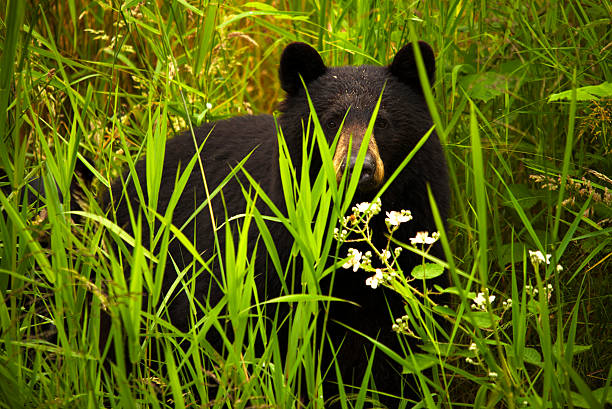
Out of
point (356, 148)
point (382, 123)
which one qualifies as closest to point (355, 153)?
point (356, 148)

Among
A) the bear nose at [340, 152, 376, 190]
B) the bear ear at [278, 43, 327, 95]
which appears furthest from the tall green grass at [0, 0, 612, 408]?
the bear ear at [278, 43, 327, 95]

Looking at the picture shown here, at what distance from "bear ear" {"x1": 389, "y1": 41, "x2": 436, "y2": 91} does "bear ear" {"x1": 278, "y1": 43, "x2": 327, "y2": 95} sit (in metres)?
0.34

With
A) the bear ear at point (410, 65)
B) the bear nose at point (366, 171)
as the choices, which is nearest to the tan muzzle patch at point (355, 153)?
the bear nose at point (366, 171)

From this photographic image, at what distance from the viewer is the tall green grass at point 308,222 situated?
1901 millimetres

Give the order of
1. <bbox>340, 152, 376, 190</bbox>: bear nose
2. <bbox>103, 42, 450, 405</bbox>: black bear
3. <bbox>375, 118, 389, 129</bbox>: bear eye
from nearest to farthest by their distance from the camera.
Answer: <bbox>340, 152, 376, 190</bbox>: bear nose < <bbox>103, 42, 450, 405</bbox>: black bear < <bbox>375, 118, 389, 129</bbox>: bear eye

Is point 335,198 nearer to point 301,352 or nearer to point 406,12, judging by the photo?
point 301,352

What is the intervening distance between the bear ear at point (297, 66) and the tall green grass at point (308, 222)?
207 mm

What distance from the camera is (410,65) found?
3105 mm

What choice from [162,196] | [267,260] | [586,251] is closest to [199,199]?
[162,196]

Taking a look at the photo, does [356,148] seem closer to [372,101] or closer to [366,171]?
[366,171]

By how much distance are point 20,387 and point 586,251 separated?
92.9 inches

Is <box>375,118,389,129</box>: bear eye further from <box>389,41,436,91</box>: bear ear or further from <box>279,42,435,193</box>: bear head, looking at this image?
<box>389,41,436,91</box>: bear ear

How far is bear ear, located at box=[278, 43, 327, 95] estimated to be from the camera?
3129 mm

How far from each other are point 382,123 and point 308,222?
1094 mm
